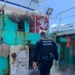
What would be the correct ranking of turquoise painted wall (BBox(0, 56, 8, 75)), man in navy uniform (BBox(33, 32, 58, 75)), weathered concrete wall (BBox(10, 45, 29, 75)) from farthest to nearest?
weathered concrete wall (BBox(10, 45, 29, 75))
turquoise painted wall (BBox(0, 56, 8, 75))
man in navy uniform (BBox(33, 32, 58, 75))

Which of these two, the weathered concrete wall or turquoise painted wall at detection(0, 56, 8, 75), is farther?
the weathered concrete wall

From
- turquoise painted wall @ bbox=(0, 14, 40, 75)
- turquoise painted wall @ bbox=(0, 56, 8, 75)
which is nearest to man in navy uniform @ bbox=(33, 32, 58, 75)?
turquoise painted wall @ bbox=(0, 56, 8, 75)

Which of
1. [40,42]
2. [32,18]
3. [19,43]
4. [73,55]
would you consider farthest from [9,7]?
[73,55]

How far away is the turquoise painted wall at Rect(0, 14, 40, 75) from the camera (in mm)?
7241

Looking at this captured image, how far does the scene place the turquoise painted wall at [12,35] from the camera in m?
7.24

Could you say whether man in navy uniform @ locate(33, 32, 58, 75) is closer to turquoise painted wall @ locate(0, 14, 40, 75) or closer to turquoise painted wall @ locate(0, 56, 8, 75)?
turquoise painted wall @ locate(0, 56, 8, 75)

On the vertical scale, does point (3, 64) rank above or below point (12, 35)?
below

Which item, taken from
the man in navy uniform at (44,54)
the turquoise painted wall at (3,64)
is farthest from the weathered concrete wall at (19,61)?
the man in navy uniform at (44,54)

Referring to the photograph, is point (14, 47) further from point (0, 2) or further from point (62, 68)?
point (62, 68)

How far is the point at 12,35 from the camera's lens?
24.8ft

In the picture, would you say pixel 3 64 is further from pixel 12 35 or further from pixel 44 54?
pixel 44 54

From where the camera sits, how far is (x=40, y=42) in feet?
16.9

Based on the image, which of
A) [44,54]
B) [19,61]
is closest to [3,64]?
[19,61]

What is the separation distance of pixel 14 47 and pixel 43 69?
2547 millimetres
